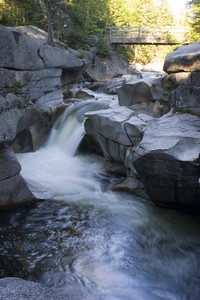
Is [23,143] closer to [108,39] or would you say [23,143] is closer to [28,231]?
[28,231]

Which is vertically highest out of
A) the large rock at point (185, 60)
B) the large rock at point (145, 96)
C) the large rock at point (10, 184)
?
the large rock at point (185, 60)

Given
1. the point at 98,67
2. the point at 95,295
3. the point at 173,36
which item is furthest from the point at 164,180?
the point at 173,36

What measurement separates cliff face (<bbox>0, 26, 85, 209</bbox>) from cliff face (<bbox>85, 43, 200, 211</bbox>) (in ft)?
7.84

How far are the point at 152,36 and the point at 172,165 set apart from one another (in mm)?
23787

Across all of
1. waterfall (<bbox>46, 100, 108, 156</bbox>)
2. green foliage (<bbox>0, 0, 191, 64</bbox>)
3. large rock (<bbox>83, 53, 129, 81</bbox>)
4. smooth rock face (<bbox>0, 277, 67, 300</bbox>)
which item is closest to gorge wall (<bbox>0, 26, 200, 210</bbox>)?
waterfall (<bbox>46, 100, 108, 156</bbox>)

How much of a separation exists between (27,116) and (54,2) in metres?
7.04

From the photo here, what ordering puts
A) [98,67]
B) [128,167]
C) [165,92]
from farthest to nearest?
[98,67], [165,92], [128,167]

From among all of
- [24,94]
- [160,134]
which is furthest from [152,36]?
[160,134]

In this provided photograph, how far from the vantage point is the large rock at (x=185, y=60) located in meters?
8.19

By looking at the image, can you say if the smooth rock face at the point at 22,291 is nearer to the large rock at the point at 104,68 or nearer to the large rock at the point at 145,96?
the large rock at the point at 145,96

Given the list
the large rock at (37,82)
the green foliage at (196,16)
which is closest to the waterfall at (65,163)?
the large rock at (37,82)

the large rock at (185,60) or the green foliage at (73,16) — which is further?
the green foliage at (73,16)

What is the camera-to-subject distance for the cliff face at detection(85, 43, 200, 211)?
22.4 feet

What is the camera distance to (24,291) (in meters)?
3.93
